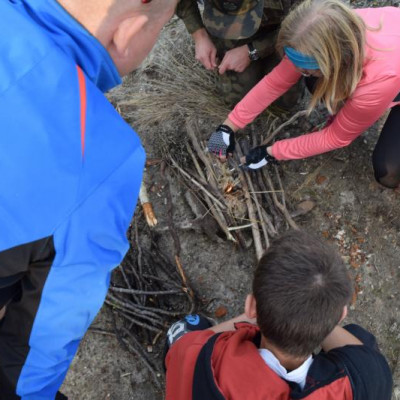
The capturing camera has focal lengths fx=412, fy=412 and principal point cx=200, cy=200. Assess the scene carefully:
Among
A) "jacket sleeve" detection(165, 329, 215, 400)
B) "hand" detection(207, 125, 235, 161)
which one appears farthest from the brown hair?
"hand" detection(207, 125, 235, 161)

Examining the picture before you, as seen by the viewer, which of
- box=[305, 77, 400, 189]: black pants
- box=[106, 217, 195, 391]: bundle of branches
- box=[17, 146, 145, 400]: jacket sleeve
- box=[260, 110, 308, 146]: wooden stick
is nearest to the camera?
box=[17, 146, 145, 400]: jacket sleeve

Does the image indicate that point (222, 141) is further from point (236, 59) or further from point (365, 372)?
point (365, 372)

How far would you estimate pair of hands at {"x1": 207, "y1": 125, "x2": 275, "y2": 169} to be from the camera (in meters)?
2.88

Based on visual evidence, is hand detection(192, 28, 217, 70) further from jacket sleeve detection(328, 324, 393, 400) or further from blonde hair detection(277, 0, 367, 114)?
jacket sleeve detection(328, 324, 393, 400)

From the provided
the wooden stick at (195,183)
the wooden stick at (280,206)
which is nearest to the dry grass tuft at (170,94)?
the wooden stick at (195,183)

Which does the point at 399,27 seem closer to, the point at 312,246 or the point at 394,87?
the point at 394,87

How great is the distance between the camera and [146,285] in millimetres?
2773

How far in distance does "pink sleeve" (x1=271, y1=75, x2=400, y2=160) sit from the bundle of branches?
110cm

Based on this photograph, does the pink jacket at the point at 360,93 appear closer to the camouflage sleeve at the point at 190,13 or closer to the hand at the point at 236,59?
the hand at the point at 236,59

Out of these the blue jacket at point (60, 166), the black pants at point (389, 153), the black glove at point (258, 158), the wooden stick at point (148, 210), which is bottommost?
the black pants at point (389, 153)

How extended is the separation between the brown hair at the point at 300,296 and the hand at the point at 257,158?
4.19 ft

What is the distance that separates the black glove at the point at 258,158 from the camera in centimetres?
287

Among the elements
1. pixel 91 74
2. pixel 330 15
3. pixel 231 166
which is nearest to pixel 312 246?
pixel 91 74

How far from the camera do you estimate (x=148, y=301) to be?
2.77 m
